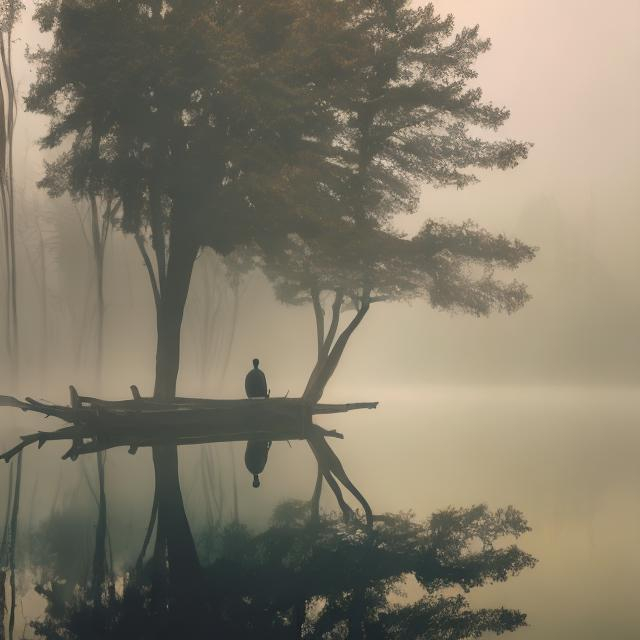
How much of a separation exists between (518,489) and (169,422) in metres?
11.4

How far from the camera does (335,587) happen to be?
685 cm

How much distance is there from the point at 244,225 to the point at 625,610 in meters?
18.4

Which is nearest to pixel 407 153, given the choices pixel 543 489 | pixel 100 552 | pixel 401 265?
pixel 401 265

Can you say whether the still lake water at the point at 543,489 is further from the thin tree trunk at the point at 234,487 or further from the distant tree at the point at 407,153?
the distant tree at the point at 407,153

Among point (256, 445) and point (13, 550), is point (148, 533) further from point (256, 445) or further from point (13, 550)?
point (256, 445)

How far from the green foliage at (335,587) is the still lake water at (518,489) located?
32cm

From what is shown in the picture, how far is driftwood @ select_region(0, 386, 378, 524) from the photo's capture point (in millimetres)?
21562

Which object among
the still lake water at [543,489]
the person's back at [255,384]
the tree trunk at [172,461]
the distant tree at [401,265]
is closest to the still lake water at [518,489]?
the still lake water at [543,489]

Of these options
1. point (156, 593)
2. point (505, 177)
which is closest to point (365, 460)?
point (156, 593)

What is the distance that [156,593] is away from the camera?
6598 millimetres

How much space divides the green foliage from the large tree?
513 inches

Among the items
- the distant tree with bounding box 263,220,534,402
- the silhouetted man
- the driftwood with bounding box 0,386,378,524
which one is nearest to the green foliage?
the silhouetted man

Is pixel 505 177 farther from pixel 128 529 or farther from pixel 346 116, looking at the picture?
pixel 128 529

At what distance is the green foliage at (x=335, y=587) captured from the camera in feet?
19.1
